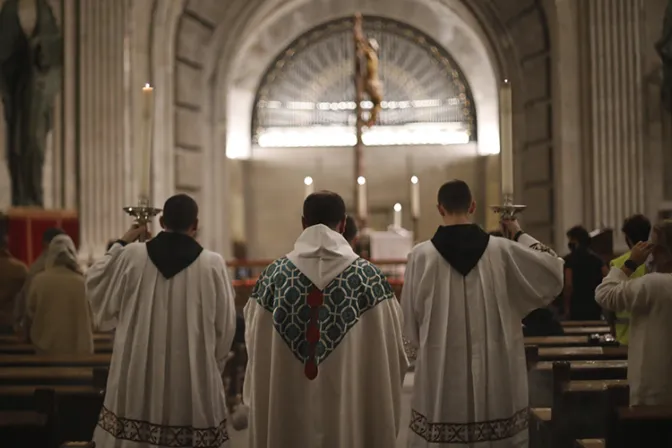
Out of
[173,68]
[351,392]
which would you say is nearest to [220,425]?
[351,392]

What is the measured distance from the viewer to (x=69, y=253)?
5934 millimetres

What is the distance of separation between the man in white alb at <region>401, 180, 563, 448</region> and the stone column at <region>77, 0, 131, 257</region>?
22.4 feet

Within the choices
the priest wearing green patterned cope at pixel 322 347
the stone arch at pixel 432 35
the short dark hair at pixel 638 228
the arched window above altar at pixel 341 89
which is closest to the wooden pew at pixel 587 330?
the short dark hair at pixel 638 228

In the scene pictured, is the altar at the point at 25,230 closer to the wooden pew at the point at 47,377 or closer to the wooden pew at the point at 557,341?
the wooden pew at the point at 47,377

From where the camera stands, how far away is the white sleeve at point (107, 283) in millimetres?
4160

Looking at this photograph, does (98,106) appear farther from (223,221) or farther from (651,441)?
(651,441)

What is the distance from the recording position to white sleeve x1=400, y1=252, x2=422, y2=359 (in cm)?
394

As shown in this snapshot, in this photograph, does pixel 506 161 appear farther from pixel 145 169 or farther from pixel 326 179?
pixel 326 179

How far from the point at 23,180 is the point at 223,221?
556 cm

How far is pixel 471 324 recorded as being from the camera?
3.88 m

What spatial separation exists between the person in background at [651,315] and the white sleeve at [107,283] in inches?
83.8

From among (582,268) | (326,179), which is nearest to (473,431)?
(582,268)

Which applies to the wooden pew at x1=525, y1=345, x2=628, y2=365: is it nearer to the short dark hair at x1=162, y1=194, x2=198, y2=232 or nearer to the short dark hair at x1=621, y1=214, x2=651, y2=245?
the short dark hair at x1=621, y1=214, x2=651, y2=245

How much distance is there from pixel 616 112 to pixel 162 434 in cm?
744
